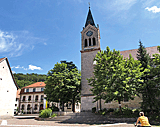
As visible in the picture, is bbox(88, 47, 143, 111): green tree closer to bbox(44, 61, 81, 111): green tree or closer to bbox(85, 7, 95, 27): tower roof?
bbox(44, 61, 81, 111): green tree

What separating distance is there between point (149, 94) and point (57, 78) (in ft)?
58.5

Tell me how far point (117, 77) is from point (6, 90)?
2471 cm

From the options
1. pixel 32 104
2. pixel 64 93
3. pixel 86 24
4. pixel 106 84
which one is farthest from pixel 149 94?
pixel 32 104

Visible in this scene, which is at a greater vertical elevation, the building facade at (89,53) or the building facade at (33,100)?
the building facade at (89,53)

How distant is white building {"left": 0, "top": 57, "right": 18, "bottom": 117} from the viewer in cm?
2947

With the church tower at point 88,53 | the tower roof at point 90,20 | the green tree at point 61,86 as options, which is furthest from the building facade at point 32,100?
the tower roof at point 90,20

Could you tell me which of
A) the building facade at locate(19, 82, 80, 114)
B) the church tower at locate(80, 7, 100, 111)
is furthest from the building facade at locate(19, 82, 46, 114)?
the church tower at locate(80, 7, 100, 111)

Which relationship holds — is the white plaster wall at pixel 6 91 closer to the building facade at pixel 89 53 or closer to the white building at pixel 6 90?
the white building at pixel 6 90

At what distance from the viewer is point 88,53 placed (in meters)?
35.9

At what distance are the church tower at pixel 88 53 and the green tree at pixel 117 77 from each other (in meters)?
9.85

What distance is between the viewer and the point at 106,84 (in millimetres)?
21234

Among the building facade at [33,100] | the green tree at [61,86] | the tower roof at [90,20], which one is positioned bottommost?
the building facade at [33,100]

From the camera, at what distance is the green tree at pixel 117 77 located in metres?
19.9

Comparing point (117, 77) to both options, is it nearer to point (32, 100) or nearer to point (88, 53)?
point (88, 53)
